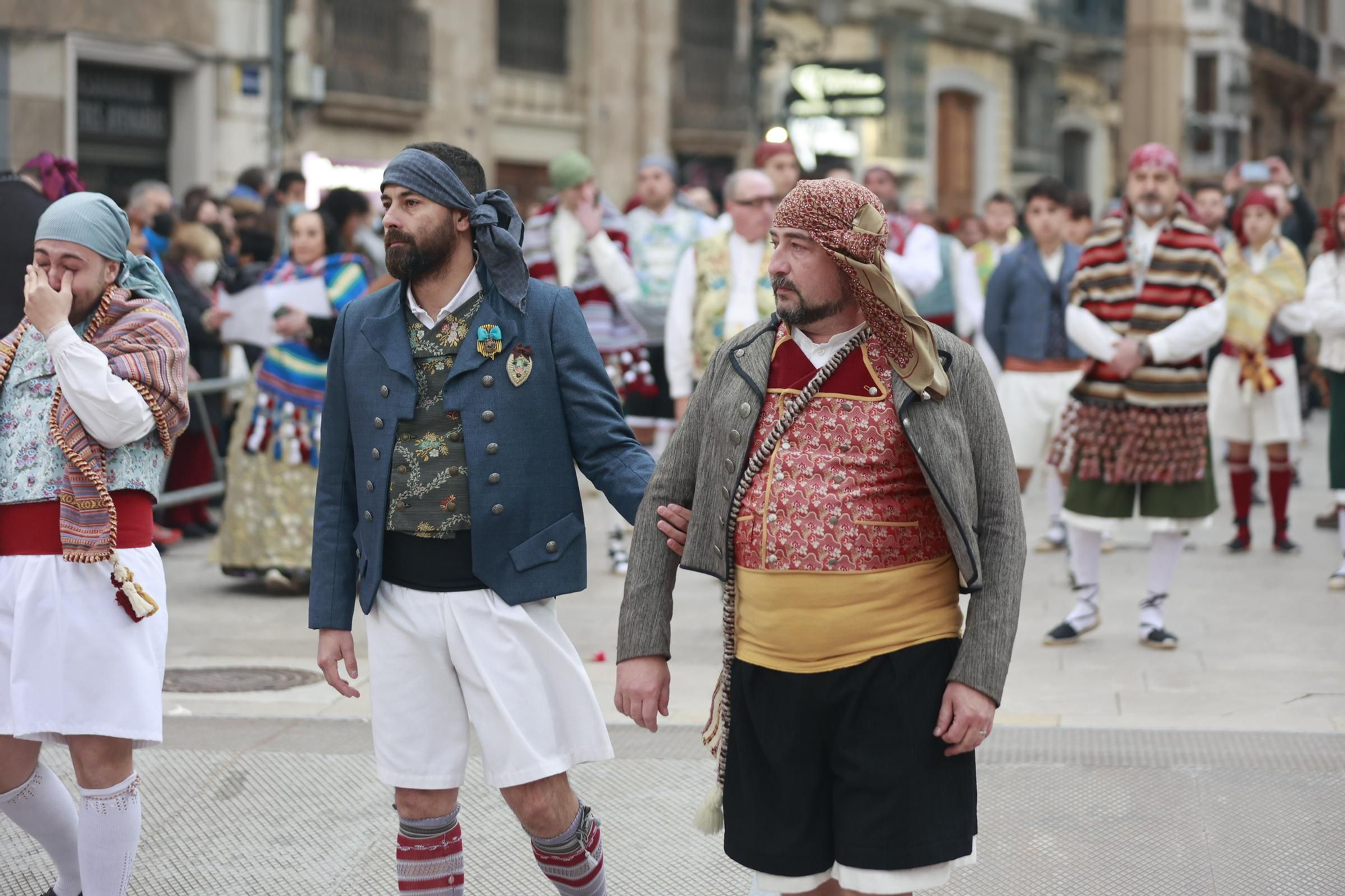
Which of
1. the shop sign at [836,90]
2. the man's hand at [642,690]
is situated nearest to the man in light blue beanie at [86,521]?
the man's hand at [642,690]

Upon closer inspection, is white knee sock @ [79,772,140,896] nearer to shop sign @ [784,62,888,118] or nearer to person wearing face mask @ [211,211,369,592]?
person wearing face mask @ [211,211,369,592]

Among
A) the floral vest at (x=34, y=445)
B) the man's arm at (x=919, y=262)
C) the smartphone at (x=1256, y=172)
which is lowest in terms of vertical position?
the floral vest at (x=34, y=445)

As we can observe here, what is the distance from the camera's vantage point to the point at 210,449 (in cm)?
1123

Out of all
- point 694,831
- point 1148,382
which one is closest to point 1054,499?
point 1148,382

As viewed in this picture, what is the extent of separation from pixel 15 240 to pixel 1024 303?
18.7 feet

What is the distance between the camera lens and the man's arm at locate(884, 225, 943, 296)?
36.0 feet

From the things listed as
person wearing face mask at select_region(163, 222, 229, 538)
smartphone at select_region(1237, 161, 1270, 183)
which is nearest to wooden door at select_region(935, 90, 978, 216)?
smartphone at select_region(1237, 161, 1270, 183)

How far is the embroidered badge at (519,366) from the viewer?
4.00 m

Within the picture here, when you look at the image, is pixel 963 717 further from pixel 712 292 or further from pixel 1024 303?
pixel 1024 303

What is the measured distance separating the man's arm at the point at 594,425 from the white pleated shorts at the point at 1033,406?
612 centimetres

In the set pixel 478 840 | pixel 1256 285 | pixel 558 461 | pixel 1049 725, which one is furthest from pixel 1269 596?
pixel 558 461

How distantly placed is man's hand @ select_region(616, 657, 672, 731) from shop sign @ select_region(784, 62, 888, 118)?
14.2 m

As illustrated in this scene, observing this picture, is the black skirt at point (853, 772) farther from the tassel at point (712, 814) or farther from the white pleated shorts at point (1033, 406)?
the white pleated shorts at point (1033, 406)

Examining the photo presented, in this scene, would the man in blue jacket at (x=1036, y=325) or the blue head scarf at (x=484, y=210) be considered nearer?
the blue head scarf at (x=484, y=210)
